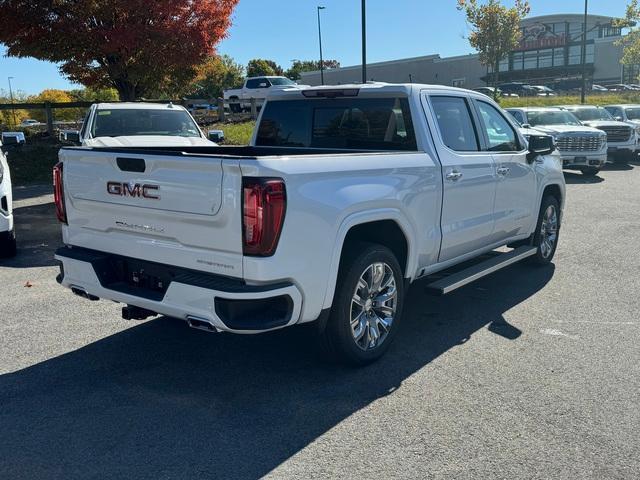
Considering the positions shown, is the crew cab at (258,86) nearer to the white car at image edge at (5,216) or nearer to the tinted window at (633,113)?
the tinted window at (633,113)

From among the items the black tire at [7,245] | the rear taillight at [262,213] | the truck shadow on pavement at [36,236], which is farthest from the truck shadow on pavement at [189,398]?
the black tire at [7,245]

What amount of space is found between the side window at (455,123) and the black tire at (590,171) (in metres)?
12.2

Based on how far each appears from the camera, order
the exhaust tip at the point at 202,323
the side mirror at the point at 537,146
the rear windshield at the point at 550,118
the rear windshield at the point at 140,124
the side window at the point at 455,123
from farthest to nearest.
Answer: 1. the rear windshield at the point at 550,118
2. the rear windshield at the point at 140,124
3. the side mirror at the point at 537,146
4. the side window at the point at 455,123
5. the exhaust tip at the point at 202,323

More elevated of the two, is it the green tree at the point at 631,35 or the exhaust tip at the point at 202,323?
the green tree at the point at 631,35

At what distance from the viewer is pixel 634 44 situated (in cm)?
4081

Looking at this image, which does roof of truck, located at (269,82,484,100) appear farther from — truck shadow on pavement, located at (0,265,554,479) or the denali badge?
the denali badge

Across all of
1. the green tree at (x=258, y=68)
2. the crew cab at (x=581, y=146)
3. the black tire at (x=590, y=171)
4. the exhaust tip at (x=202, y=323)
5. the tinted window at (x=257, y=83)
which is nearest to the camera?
the exhaust tip at (x=202, y=323)

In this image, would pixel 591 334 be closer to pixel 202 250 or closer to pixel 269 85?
pixel 202 250

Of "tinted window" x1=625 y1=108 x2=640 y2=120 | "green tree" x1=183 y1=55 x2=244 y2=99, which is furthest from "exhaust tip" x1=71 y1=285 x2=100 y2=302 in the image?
"green tree" x1=183 y1=55 x2=244 y2=99

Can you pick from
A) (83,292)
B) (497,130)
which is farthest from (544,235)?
(83,292)

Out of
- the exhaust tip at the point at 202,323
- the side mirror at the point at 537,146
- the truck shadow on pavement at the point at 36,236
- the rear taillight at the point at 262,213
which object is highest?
the side mirror at the point at 537,146

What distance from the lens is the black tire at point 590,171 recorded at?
54.8 feet

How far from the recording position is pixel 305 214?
376 cm

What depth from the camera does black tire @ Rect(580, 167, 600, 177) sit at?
16.7 m
